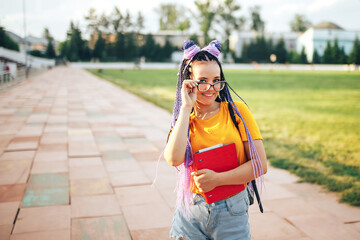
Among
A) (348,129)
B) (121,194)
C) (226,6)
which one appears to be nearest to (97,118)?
(121,194)

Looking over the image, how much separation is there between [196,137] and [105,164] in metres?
2.94

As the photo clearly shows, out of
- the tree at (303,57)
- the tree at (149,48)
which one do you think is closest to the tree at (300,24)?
the tree at (303,57)

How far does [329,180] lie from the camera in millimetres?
3498

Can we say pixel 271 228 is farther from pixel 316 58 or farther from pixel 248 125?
pixel 316 58

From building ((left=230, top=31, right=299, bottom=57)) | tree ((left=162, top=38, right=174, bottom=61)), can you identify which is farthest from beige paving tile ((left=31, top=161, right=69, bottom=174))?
building ((left=230, top=31, right=299, bottom=57))

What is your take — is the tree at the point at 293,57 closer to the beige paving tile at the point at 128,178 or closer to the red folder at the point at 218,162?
the beige paving tile at the point at 128,178

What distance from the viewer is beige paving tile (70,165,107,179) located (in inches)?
146

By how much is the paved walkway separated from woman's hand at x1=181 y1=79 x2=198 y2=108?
57.6 inches

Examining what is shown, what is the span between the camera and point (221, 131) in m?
1.45

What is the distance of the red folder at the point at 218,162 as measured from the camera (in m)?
1.39

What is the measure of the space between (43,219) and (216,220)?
184 centimetres

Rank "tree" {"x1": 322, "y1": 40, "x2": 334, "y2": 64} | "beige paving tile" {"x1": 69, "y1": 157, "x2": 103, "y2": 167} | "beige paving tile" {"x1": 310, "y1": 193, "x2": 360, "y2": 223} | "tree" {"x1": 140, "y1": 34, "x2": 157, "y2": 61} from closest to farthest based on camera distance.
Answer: "beige paving tile" {"x1": 310, "y1": 193, "x2": 360, "y2": 223}
"beige paving tile" {"x1": 69, "y1": 157, "x2": 103, "y2": 167}
"tree" {"x1": 322, "y1": 40, "x2": 334, "y2": 64}
"tree" {"x1": 140, "y1": 34, "x2": 157, "y2": 61}

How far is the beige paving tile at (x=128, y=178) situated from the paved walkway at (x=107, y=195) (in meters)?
0.01

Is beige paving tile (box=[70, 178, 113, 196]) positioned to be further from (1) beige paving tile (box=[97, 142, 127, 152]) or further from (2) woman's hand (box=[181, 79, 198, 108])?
(2) woman's hand (box=[181, 79, 198, 108])
